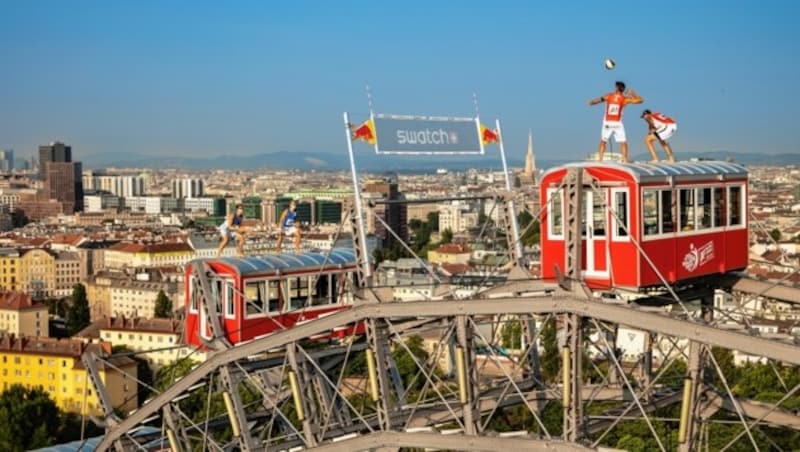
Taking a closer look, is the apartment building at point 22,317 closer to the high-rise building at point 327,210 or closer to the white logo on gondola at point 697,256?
the white logo on gondola at point 697,256

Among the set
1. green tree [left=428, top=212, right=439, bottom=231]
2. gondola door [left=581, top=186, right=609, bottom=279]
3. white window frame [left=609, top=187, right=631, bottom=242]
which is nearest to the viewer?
white window frame [left=609, top=187, right=631, bottom=242]

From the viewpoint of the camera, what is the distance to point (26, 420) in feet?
143

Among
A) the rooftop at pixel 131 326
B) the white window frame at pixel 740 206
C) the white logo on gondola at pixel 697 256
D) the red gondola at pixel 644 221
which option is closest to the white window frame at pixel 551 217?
the red gondola at pixel 644 221

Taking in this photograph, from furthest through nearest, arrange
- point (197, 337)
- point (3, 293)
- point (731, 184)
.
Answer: point (3, 293) → point (197, 337) → point (731, 184)

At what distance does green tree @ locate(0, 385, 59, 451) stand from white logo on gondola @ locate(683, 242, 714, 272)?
31.5 metres

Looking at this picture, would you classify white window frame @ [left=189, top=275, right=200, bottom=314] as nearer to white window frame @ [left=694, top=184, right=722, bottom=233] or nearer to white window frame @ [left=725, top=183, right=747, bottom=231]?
white window frame @ [left=694, top=184, right=722, bottom=233]

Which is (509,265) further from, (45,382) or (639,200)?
(45,382)

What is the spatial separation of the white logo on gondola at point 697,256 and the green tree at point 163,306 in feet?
221

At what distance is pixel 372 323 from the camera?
1351 centimetres

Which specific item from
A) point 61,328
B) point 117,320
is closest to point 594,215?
point 117,320

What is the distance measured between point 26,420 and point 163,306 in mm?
38107

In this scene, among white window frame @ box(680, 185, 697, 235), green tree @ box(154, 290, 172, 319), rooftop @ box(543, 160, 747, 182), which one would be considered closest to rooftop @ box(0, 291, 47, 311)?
green tree @ box(154, 290, 172, 319)

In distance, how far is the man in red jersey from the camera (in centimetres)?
1466

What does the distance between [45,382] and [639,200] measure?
5045 cm
